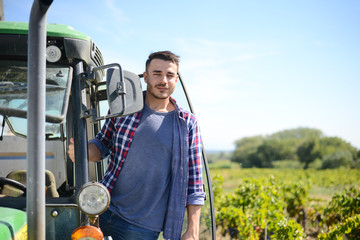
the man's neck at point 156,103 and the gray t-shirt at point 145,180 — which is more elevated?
the man's neck at point 156,103

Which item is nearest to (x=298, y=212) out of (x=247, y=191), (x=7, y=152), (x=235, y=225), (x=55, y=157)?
(x=247, y=191)

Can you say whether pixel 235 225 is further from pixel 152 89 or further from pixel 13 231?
pixel 13 231

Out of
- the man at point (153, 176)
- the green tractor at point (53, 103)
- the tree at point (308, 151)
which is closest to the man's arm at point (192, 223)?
the man at point (153, 176)

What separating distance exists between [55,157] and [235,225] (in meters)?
3.35

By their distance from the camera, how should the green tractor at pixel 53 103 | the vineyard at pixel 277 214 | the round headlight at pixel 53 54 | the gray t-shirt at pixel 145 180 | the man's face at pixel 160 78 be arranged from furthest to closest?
the vineyard at pixel 277 214, the man's face at pixel 160 78, the gray t-shirt at pixel 145 180, the round headlight at pixel 53 54, the green tractor at pixel 53 103

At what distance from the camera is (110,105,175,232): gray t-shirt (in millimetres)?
2059

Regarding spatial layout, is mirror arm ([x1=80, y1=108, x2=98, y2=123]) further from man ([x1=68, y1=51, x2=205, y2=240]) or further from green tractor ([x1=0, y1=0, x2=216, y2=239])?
man ([x1=68, y1=51, x2=205, y2=240])

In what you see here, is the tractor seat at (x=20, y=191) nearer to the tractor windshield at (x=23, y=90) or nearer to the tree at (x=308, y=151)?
the tractor windshield at (x=23, y=90)

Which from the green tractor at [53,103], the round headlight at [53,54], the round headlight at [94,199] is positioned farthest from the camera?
the round headlight at [53,54]

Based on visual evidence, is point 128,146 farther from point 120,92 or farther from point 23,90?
point 23,90

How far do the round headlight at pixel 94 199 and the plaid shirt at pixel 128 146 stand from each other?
1.70 ft

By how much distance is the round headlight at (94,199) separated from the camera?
5.08ft

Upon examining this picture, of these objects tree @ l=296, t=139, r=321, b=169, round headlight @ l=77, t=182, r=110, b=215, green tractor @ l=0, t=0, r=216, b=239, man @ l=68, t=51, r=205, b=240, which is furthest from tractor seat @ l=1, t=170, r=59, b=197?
tree @ l=296, t=139, r=321, b=169

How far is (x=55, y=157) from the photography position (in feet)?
12.4
